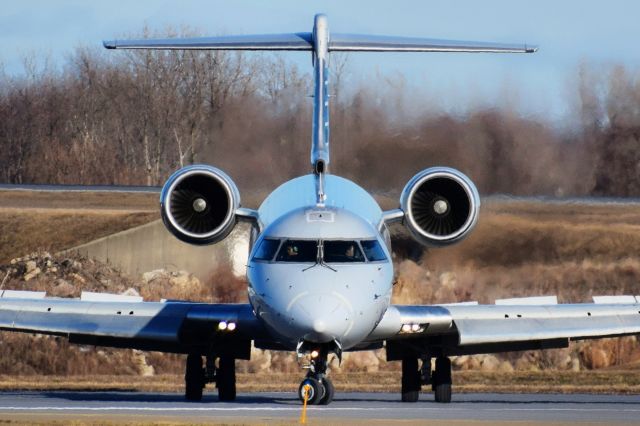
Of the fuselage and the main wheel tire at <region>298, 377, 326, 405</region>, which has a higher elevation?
the fuselage

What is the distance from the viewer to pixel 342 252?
70.7 feet

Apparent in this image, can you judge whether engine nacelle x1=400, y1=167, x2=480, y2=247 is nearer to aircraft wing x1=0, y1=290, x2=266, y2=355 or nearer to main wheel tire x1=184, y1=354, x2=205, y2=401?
aircraft wing x1=0, y1=290, x2=266, y2=355

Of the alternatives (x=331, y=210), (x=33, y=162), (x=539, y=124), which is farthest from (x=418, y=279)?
(x=33, y=162)

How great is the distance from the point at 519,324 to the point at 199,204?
5276 mm

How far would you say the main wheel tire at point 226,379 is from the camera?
2491 centimetres

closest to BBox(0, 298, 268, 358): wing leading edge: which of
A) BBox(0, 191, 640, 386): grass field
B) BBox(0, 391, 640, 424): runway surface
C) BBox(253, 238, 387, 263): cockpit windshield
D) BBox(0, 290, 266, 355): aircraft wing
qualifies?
BBox(0, 290, 266, 355): aircraft wing

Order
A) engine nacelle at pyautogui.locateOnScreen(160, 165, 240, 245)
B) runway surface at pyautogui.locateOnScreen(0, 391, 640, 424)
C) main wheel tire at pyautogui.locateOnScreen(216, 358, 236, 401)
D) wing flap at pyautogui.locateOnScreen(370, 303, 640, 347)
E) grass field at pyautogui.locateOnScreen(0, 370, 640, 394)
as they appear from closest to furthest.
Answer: runway surface at pyautogui.locateOnScreen(0, 391, 640, 424)
engine nacelle at pyautogui.locateOnScreen(160, 165, 240, 245)
wing flap at pyautogui.locateOnScreen(370, 303, 640, 347)
main wheel tire at pyautogui.locateOnScreen(216, 358, 236, 401)
grass field at pyautogui.locateOnScreen(0, 370, 640, 394)

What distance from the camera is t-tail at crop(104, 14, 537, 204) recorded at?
80.3 feet

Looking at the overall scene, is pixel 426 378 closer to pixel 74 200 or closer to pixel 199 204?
pixel 199 204

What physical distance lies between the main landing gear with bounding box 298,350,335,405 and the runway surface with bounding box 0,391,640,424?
0.18 m

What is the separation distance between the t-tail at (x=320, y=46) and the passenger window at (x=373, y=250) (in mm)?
1436

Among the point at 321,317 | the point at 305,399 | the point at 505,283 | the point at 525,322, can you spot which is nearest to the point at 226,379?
the point at 305,399

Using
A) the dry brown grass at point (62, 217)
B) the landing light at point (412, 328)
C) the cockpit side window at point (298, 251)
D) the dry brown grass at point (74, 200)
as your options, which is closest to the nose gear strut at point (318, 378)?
the cockpit side window at point (298, 251)

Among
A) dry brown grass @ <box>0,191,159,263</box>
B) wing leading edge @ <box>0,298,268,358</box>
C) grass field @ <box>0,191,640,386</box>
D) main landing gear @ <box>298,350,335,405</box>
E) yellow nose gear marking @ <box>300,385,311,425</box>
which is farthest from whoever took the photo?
dry brown grass @ <box>0,191,159,263</box>
